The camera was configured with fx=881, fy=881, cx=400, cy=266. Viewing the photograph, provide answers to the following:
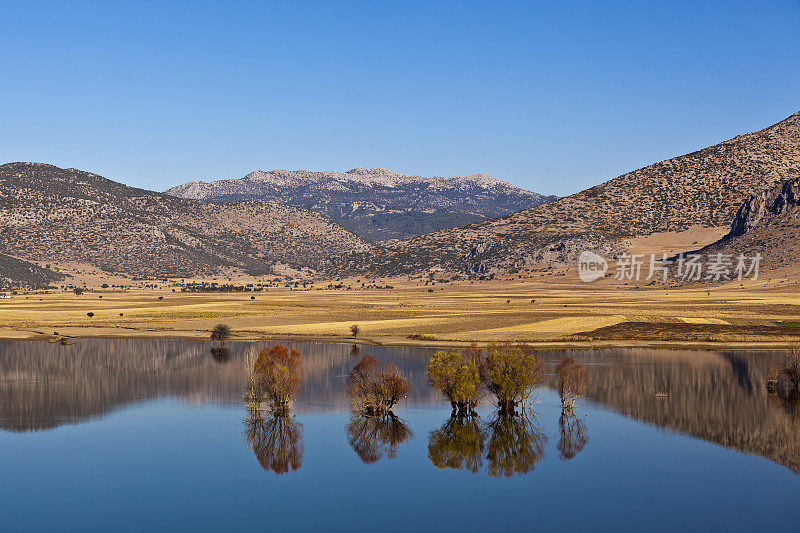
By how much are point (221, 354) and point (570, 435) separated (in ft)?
113

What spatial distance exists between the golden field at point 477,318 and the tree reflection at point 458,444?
2927 cm

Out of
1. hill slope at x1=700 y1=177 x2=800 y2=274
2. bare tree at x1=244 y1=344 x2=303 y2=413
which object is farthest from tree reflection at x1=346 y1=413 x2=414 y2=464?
hill slope at x1=700 y1=177 x2=800 y2=274

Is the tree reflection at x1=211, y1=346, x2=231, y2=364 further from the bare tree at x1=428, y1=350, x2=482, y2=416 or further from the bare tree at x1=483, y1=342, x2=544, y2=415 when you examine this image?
the bare tree at x1=483, y1=342, x2=544, y2=415

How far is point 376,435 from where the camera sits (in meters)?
38.4

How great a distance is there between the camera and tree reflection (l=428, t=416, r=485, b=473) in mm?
33844

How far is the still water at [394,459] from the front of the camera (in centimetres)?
2734

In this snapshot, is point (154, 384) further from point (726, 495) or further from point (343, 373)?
point (726, 495)

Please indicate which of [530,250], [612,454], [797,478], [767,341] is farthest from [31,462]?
[530,250]

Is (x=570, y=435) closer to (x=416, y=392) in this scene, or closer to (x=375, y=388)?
(x=375, y=388)

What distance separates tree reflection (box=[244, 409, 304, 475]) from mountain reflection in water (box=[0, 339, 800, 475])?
127 millimetres

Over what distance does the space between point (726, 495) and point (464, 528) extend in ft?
31.3

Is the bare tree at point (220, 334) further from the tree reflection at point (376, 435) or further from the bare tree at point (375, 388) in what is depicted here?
the tree reflection at point (376, 435)

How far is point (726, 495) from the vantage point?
29375 mm

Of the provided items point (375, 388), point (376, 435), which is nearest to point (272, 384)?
point (375, 388)
